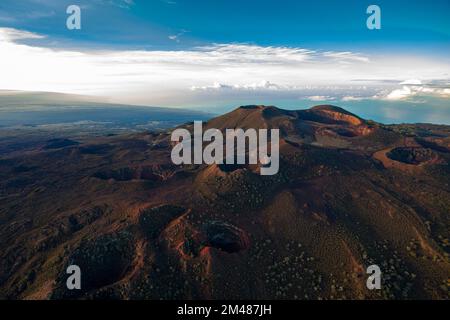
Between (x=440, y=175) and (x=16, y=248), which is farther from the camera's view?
(x=440, y=175)

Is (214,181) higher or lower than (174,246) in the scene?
higher

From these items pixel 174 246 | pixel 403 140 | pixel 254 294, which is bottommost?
pixel 254 294

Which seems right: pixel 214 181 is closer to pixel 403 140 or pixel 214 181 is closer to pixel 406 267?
pixel 406 267

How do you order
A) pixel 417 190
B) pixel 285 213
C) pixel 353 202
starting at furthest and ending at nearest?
pixel 417 190
pixel 353 202
pixel 285 213

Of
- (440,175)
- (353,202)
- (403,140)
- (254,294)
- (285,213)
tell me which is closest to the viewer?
(254,294)

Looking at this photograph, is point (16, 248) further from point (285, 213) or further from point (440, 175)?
point (440, 175)

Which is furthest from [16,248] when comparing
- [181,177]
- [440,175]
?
[440,175]
